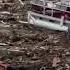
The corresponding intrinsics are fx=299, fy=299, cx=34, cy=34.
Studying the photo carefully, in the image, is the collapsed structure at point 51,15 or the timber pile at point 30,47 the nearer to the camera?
the timber pile at point 30,47

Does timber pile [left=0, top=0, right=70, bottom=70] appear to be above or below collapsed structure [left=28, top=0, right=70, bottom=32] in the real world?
below

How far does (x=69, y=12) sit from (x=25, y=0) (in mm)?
7578

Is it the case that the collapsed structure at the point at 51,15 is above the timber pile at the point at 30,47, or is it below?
above

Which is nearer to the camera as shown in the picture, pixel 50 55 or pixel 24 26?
pixel 50 55

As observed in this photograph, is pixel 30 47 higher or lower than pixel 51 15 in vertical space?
lower

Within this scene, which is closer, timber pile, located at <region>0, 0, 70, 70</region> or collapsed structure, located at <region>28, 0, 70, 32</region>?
timber pile, located at <region>0, 0, 70, 70</region>

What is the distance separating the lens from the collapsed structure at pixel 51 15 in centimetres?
2045

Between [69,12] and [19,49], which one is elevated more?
[69,12]

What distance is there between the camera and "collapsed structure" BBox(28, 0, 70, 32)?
20.5m

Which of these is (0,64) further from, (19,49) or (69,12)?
(69,12)

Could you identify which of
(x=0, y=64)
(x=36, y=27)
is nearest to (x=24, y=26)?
(x=36, y=27)

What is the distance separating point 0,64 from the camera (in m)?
14.4

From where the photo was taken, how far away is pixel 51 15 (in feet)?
69.2

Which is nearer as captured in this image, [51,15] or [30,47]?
[30,47]
